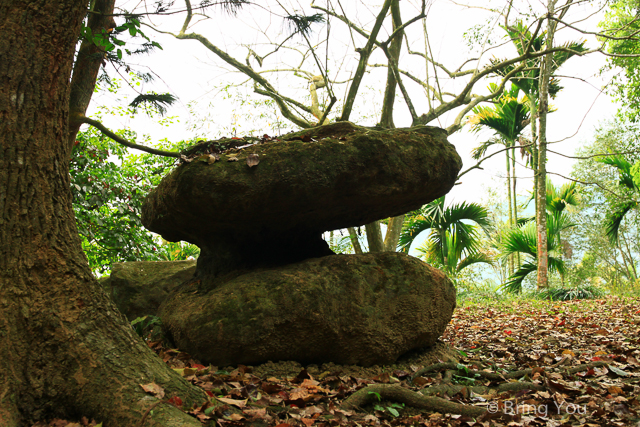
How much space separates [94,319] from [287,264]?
224 centimetres

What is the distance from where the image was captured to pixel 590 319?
618 centimetres

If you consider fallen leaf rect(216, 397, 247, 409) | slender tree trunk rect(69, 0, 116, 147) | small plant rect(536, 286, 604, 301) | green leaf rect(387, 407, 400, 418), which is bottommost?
green leaf rect(387, 407, 400, 418)

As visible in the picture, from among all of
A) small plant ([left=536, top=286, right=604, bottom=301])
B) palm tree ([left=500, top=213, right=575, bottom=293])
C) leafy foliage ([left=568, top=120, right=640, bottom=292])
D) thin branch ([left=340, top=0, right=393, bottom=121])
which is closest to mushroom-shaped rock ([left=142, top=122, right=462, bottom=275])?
thin branch ([left=340, top=0, right=393, bottom=121])

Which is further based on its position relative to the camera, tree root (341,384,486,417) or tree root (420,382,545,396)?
tree root (420,382,545,396)

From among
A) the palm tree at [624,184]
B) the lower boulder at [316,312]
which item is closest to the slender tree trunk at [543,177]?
the palm tree at [624,184]

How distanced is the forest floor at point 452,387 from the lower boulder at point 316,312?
134 millimetres

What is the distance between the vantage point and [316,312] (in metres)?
3.69

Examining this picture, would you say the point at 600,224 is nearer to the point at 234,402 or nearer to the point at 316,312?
the point at 316,312

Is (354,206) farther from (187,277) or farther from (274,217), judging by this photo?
(187,277)

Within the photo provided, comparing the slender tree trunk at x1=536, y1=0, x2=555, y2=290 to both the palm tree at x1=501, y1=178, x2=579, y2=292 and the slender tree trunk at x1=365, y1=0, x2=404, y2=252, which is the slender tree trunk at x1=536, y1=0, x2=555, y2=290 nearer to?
the palm tree at x1=501, y1=178, x2=579, y2=292

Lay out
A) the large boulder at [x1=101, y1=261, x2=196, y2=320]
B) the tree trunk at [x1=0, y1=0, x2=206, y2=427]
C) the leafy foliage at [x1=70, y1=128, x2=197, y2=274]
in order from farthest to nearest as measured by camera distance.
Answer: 1. the leafy foliage at [x1=70, y1=128, x2=197, y2=274]
2. the large boulder at [x1=101, y1=261, x2=196, y2=320]
3. the tree trunk at [x1=0, y1=0, x2=206, y2=427]

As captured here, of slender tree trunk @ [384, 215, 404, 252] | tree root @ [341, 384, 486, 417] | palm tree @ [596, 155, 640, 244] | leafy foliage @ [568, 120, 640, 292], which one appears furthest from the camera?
leafy foliage @ [568, 120, 640, 292]

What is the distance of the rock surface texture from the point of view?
3555 mm

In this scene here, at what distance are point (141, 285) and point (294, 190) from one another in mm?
2663
